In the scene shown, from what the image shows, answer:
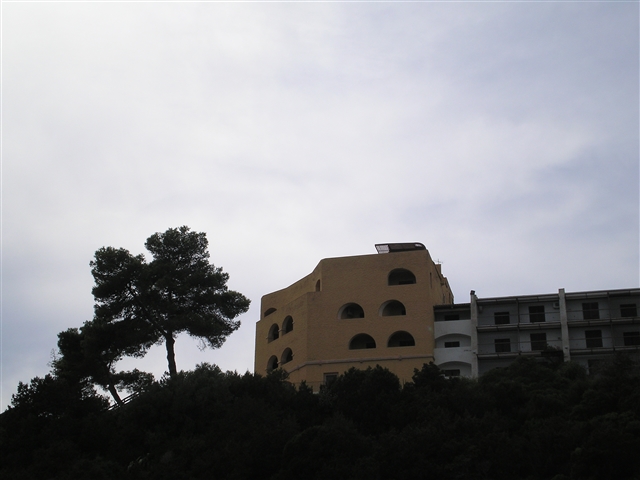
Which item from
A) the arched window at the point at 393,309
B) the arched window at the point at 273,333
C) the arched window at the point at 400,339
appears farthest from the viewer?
the arched window at the point at 273,333

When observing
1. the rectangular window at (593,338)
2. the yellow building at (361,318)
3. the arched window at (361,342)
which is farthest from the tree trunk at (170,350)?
the rectangular window at (593,338)

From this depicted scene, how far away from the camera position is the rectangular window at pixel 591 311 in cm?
4619

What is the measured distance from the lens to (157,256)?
143 feet

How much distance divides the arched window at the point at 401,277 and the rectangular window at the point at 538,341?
6.95 meters

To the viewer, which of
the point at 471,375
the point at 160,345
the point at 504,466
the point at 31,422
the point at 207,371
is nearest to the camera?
the point at 504,466

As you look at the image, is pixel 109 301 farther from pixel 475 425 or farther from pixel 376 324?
pixel 475 425

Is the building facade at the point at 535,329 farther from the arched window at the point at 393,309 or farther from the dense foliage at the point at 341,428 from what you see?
the dense foliage at the point at 341,428

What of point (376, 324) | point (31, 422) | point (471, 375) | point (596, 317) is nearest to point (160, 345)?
point (31, 422)

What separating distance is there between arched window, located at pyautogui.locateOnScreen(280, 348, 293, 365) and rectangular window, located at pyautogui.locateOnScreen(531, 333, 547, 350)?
42.1 ft

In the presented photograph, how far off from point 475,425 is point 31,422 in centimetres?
1705

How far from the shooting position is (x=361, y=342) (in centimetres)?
4716

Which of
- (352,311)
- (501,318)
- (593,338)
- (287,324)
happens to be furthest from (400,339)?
(593,338)

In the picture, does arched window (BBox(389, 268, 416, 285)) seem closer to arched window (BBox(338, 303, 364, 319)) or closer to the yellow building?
the yellow building

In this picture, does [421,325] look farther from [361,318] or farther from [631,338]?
[631,338]
